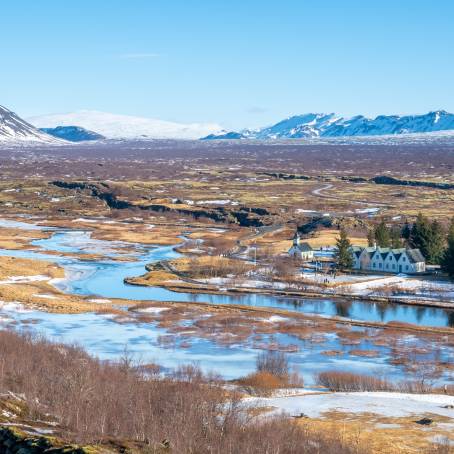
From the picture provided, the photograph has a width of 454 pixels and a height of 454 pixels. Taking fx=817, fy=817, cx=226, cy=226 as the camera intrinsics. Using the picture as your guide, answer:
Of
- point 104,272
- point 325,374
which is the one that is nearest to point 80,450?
point 325,374

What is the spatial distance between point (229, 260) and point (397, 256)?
16.0 m

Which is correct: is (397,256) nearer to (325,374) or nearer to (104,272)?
(104,272)

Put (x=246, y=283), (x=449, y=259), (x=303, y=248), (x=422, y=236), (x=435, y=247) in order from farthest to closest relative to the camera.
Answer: (x=303, y=248) → (x=422, y=236) → (x=435, y=247) → (x=449, y=259) → (x=246, y=283)

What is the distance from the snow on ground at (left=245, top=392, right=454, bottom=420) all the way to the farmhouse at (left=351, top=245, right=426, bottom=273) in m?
39.5

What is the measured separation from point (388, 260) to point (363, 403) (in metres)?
42.4

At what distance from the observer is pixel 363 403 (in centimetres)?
3525

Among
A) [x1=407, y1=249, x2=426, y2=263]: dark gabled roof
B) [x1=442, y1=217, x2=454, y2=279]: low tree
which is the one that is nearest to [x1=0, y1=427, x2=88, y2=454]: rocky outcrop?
[x1=442, y1=217, x2=454, y2=279]: low tree

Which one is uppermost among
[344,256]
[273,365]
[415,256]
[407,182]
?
[407,182]

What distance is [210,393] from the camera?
3117cm

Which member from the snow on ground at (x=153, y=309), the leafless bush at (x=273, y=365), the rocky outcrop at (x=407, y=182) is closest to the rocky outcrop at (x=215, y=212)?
the snow on ground at (x=153, y=309)

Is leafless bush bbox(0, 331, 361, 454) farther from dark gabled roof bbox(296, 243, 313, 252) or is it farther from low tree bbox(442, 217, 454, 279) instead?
dark gabled roof bbox(296, 243, 313, 252)

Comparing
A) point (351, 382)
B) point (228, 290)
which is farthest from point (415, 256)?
point (351, 382)

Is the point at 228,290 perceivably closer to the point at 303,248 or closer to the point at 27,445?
the point at 303,248

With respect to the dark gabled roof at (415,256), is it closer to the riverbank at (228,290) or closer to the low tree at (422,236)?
the low tree at (422,236)
